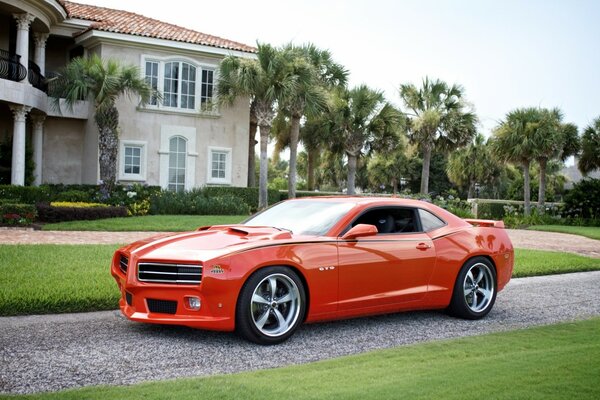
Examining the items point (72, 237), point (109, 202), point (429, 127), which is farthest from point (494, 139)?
point (72, 237)

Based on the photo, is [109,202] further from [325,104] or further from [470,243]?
[470,243]

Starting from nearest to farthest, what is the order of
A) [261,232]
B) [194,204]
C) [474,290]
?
[261,232], [474,290], [194,204]

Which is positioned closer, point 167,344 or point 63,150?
point 167,344

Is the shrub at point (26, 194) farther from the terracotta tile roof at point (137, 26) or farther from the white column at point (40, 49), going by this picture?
the terracotta tile roof at point (137, 26)

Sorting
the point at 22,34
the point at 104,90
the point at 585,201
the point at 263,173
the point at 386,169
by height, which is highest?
the point at 22,34

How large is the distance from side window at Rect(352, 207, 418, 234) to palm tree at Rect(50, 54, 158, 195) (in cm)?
1665

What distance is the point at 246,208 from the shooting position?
2484 cm

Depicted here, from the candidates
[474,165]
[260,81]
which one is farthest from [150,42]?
[474,165]

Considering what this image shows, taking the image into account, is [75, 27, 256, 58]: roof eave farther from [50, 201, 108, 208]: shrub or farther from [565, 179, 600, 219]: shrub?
[565, 179, 600, 219]: shrub

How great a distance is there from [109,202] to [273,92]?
24.3ft

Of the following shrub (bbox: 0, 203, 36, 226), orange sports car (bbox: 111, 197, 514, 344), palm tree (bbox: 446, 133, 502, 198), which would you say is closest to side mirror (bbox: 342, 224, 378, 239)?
orange sports car (bbox: 111, 197, 514, 344)

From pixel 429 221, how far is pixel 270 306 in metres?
2.44

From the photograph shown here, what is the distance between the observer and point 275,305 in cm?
607

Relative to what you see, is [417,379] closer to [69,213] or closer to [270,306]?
[270,306]
